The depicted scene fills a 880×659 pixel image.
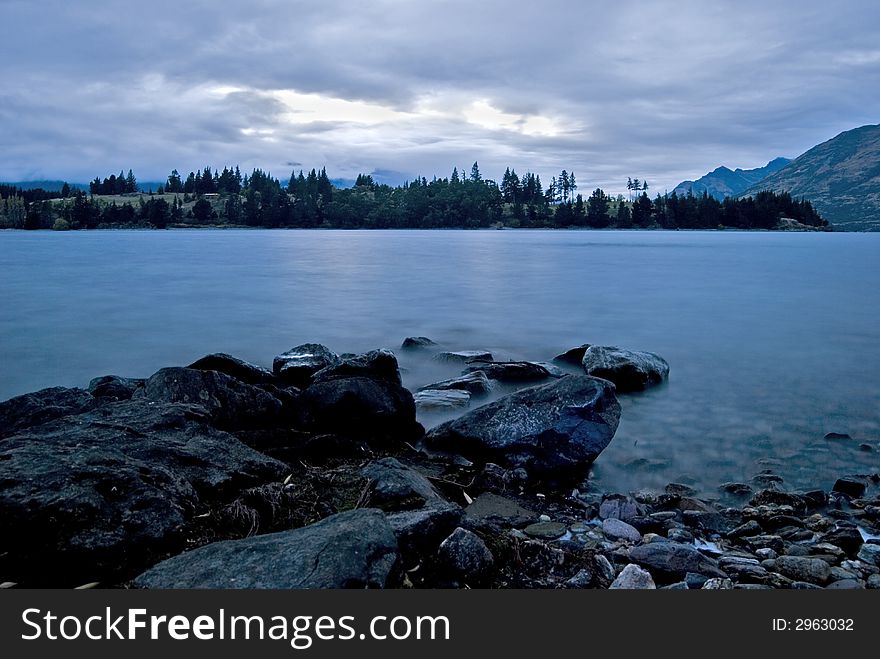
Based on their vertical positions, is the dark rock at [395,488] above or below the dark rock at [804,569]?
above

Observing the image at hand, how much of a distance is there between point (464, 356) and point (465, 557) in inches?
441

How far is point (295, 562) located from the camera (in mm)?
4430

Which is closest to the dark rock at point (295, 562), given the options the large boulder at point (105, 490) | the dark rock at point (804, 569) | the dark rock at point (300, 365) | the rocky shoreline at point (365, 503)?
the rocky shoreline at point (365, 503)

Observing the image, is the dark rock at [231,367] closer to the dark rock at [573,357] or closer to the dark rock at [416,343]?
the dark rock at [416,343]

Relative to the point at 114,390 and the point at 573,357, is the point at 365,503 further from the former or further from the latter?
the point at 573,357

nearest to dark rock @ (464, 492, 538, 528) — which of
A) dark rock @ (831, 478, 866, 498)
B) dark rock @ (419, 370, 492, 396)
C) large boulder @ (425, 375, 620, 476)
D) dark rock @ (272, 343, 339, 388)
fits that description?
large boulder @ (425, 375, 620, 476)

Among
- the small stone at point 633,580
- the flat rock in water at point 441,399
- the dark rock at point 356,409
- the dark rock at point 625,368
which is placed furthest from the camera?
the dark rock at point 625,368

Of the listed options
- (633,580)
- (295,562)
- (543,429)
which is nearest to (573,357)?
(543,429)

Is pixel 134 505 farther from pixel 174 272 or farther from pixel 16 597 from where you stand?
pixel 174 272

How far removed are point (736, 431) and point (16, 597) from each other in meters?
10.4

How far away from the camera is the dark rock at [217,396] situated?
346 inches

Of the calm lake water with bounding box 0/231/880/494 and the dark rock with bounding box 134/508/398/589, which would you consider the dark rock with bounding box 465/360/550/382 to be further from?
the dark rock with bounding box 134/508/398/589

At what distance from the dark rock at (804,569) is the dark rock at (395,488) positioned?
3.31 m

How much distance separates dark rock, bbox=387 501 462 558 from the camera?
5242 mm
